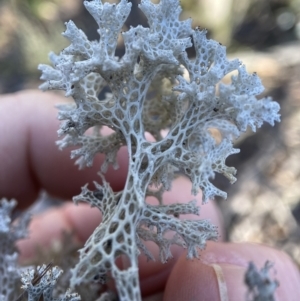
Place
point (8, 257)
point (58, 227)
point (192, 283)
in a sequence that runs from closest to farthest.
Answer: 1. point (8, 257)
2. point (192, 283)
3. point (58, 227)

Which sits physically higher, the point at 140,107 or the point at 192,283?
the point at 140,107

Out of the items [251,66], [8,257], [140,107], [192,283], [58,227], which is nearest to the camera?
[140,107]

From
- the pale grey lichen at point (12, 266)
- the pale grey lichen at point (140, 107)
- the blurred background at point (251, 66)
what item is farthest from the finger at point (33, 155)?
the blurred background at point (251, 66)

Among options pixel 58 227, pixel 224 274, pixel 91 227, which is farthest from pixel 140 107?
pixel 58 227

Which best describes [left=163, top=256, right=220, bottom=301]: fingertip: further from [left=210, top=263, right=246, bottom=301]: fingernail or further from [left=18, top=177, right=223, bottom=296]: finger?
[left=18, top=177, right=223, bottom=296]: finger

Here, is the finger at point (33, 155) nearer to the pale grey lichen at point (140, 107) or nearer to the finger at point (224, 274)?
the finger at point (224, 274)

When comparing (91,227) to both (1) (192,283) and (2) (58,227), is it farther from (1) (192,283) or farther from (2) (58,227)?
(1) (192,283)

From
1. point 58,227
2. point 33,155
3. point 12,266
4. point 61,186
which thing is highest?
point 33,155

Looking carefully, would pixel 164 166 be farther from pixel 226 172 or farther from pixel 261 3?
pixel 261 3
